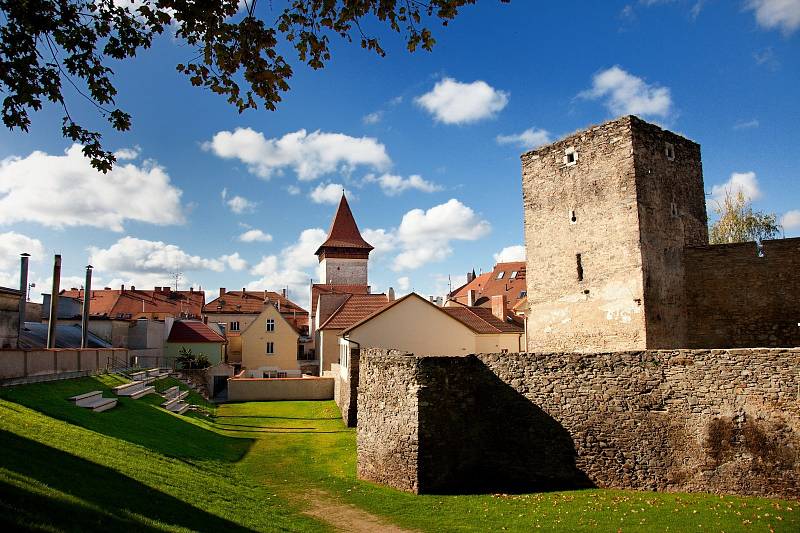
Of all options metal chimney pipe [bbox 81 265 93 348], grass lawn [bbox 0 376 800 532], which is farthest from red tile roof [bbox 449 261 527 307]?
grass lawn [bbox 0 376 800 532]

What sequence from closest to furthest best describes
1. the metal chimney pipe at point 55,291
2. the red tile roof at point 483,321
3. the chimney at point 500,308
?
the metal chimney pipe at point 55,291 < the red tile roof at point 483,321 < the chimney at point 500,308

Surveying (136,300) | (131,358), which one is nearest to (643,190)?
(131,358)

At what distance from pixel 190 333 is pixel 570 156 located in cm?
3586

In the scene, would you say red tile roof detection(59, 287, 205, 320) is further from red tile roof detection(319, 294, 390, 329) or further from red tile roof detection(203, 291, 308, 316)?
red tile roof detection(319, 294, 390, 329)

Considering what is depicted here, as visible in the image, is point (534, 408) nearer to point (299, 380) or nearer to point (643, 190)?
point (643, 190)

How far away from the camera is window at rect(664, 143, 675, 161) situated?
1678cm

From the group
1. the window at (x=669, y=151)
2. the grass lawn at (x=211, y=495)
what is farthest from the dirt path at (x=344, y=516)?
the window at (x=669, y=151)

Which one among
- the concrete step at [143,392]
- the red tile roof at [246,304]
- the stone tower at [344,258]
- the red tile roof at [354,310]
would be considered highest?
the stone tower at [344,258]

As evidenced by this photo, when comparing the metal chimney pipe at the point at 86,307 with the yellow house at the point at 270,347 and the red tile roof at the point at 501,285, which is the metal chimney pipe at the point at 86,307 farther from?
the red tile roof at the point at 501,285

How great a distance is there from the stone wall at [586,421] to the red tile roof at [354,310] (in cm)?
1725

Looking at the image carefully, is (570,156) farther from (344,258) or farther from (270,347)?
(344,258)

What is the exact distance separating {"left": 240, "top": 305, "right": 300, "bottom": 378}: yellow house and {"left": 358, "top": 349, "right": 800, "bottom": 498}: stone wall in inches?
1122

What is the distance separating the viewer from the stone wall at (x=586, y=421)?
37.9 ft

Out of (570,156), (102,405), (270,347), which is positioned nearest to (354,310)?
(270,347)
